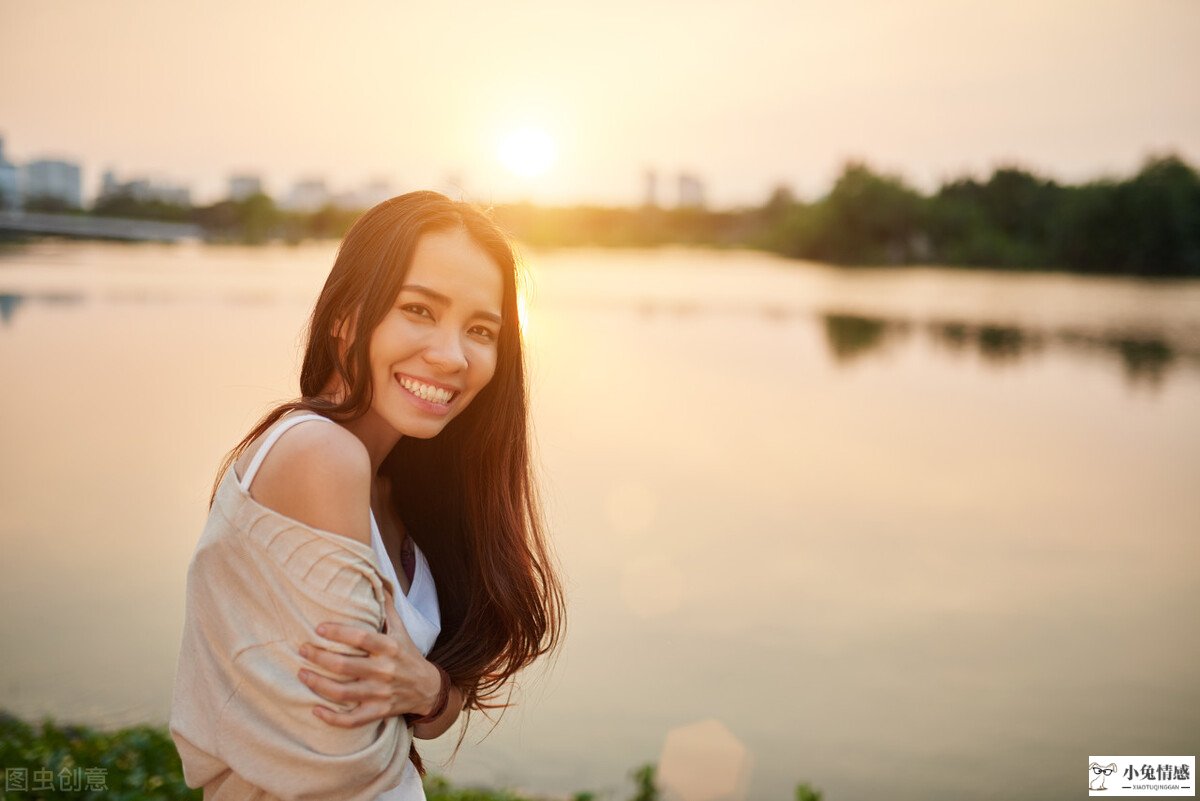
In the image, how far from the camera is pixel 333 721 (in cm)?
152

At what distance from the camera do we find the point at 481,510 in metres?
2.19

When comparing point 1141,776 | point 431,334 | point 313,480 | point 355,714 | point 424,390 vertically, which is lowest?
point 1141,776

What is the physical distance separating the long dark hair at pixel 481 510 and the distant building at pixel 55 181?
36.5 metres

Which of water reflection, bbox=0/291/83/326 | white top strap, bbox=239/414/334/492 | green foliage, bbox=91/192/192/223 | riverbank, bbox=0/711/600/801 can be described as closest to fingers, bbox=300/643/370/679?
white top strap, bbox=239/414/334/492

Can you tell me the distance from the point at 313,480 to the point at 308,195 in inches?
2026

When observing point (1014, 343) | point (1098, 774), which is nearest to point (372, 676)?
point (1098, 774)

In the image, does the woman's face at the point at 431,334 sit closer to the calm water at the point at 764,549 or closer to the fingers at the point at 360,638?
the fingers at the point at 360,638

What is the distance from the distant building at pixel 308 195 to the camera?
49.5 meters

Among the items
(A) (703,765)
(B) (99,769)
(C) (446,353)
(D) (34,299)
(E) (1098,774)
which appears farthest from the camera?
(D) (34,299)

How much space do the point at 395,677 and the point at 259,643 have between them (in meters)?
0.23

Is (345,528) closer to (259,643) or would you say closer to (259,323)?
(259,643)

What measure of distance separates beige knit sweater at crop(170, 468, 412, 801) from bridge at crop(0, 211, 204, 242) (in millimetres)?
33415

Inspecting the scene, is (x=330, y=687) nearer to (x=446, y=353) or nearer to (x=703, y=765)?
(x=446, y=353)

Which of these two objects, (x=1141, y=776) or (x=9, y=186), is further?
(x=9, y=186)
